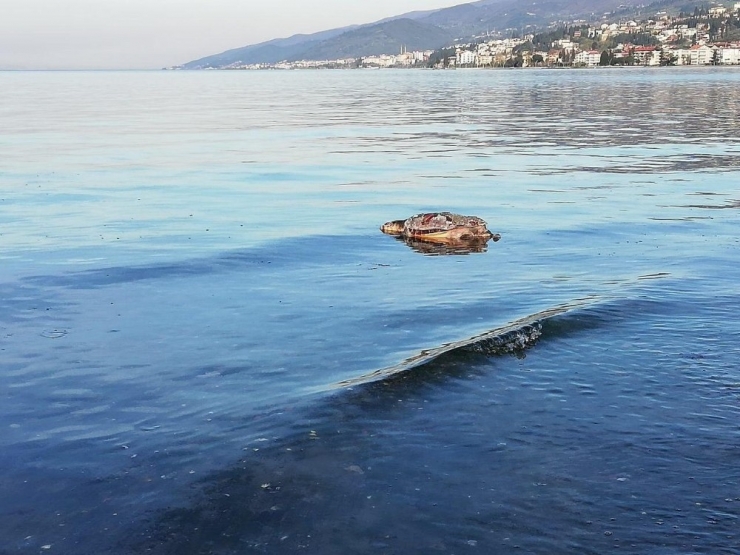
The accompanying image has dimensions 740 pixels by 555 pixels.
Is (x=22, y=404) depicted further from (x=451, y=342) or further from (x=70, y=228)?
(x=70, y=228)

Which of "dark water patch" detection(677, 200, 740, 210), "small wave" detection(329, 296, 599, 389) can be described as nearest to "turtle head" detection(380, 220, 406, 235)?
"small wave" detection(329, 296, 599, 389)

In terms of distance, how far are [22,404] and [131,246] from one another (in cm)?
1034

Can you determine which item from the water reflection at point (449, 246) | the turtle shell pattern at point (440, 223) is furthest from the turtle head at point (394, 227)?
the turtle shell pattern at point (440, 223)

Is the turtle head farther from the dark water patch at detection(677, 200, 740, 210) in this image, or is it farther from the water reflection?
the dark water patch at detection(677, 200, 740, 210)

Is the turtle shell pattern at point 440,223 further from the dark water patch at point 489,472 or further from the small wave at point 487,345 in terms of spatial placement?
the dark water patch at point 489,472

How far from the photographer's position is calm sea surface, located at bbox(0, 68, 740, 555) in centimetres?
820

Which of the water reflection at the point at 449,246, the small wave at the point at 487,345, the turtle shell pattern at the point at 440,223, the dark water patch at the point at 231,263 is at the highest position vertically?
the turtle shell pattern at the point at 440,223

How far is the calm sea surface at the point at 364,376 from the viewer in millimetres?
8195

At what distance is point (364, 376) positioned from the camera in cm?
1192

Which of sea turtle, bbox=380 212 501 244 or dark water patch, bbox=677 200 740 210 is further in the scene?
dark water patch, bbox=677 200 740 210

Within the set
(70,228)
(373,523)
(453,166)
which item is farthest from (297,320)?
(453,166)

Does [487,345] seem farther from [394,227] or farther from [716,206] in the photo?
[716,206]

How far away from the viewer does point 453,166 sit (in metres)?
37.2

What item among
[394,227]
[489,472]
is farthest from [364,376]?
[394,227]
